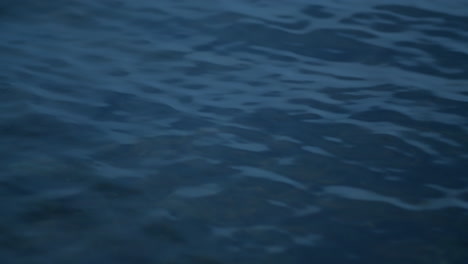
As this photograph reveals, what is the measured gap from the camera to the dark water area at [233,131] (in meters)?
4.75

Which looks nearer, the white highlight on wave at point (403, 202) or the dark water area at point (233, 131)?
the dark water area at point (233, 131)

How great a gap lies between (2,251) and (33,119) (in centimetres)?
182

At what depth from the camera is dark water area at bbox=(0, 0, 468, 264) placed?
4.75 m

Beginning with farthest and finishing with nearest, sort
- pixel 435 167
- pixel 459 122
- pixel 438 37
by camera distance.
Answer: pixel 438 37 < pixel 459 122 < pixel 435 167

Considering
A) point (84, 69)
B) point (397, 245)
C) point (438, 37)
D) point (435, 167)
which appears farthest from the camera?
point (438, 37)

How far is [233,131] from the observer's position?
19.8ft

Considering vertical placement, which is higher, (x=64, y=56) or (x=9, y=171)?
(x=64, y=56)

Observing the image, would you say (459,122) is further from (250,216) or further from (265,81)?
(250,216)

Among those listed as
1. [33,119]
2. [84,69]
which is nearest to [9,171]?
[33,119]

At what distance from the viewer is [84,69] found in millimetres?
6711

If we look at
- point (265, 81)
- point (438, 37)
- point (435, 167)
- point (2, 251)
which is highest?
point (438, 37)

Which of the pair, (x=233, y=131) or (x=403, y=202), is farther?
(x=233, y=131)

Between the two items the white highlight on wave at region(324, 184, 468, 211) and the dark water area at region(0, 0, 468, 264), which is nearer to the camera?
the dark water area at region(0, 0, 468, 264)

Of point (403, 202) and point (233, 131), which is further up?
point (233, 131)
